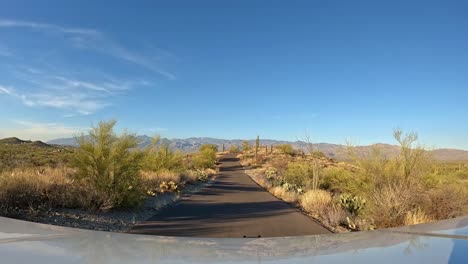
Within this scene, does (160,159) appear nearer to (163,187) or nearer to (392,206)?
(163,187)

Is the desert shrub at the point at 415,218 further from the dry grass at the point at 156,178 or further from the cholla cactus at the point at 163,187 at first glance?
the dry grass at the point at 156,178

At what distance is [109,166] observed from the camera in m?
15.1

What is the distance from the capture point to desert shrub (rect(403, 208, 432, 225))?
11.7 meters

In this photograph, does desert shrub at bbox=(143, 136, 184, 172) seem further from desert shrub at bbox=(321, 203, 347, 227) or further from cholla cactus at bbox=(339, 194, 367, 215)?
desert shrub at bbox=(321, 203, 347, 227)

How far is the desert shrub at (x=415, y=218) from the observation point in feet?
38.2

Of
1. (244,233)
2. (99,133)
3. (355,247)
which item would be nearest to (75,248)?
(355,247)

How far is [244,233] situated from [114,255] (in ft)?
27.3

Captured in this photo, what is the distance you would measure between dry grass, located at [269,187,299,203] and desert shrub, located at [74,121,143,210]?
8598mm

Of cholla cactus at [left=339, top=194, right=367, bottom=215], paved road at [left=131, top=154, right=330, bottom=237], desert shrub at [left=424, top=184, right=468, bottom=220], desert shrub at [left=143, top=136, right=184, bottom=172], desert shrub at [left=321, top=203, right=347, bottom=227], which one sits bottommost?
paved road at [left=131, top=154, right=330, bottom=237]

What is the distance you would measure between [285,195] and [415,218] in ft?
37.0

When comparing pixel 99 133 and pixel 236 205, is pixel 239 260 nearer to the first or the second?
pixel 99 133

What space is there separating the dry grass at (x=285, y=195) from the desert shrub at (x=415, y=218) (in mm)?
9155

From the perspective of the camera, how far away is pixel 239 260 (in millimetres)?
3432

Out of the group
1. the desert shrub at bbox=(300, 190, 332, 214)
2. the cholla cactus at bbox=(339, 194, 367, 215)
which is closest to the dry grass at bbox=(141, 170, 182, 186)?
the desert shrub at bbox=(300, 190, 332, 214)
